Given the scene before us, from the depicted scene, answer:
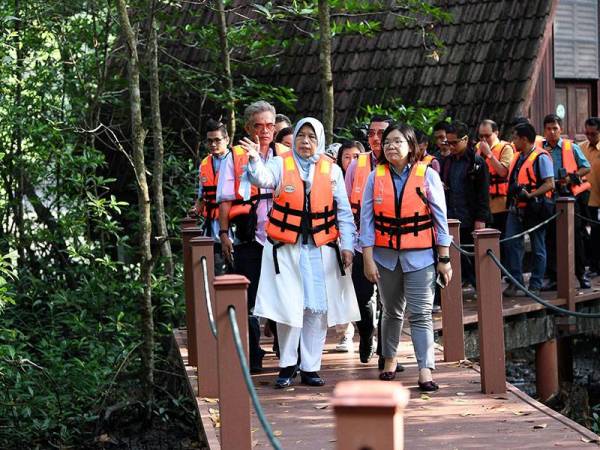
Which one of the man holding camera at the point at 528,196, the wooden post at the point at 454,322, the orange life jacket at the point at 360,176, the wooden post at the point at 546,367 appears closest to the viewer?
the wooden post at the point at 454,322

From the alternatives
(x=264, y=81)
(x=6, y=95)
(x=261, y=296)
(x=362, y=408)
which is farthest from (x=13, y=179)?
(x=362, y=408)

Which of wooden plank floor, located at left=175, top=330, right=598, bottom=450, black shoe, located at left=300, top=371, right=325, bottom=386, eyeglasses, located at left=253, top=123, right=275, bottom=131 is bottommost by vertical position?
wooden plank floor, located at left=175, top=330, right=598, bottom=450

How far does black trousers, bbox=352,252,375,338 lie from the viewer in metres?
9.88

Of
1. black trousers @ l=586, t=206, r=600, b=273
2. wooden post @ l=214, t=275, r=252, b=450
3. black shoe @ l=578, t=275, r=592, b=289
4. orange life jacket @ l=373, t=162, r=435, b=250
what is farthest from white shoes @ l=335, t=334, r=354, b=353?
black trousers @ l=586, t=206, r=600, b=273

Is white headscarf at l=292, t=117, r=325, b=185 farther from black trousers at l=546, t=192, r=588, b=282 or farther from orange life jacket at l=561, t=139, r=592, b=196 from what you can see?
orange life jacket at l=561, t=139, r=592, b=196

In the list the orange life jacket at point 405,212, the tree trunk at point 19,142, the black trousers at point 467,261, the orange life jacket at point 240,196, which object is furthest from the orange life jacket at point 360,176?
the tree trunk at point 19,142

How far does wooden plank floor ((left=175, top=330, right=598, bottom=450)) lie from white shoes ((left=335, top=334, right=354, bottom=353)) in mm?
944

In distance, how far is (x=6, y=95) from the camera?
15.0 m

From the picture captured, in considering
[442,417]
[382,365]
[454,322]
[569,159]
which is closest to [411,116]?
[569,159]

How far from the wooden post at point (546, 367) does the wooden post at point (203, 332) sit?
579 cm

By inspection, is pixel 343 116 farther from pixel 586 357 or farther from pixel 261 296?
pixel 261 296

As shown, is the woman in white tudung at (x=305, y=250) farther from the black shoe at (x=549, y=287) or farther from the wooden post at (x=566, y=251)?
the black shoe at (x=549, y=287)

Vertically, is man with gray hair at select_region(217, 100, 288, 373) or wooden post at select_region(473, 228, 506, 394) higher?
man with gray hair at select_region(217, 100, 288, 373)

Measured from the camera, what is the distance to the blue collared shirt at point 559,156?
14414 millimetres
